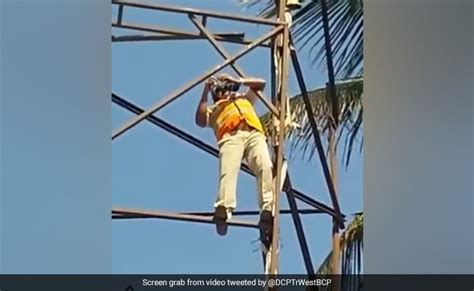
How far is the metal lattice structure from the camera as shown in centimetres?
136

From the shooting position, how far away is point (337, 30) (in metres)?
1.50

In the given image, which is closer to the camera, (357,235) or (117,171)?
(117,171)

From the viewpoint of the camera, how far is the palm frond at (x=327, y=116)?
1.45 m

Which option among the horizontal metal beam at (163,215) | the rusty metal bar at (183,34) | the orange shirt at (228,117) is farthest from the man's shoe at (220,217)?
the rusty metal bar at (183,34)

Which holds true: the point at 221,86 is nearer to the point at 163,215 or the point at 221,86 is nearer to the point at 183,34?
the point at 183,34

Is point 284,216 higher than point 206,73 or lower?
lower

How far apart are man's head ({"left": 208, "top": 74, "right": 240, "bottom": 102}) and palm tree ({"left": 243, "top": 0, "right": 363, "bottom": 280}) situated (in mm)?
106
